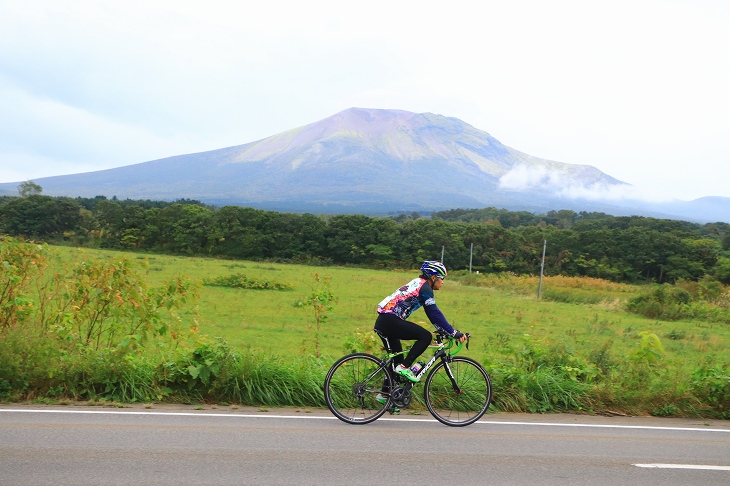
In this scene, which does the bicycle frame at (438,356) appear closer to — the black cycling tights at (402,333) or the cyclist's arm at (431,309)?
the black cycling tights at (402,333)

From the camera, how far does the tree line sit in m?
67.1

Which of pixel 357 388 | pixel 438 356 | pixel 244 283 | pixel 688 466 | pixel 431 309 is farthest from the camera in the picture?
pixel 244 283

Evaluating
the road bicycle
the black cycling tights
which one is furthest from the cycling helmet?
the road bicycle

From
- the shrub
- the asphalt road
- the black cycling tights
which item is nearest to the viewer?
the asphalt road

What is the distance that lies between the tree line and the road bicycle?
196 feet

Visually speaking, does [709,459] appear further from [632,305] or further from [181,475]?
[632,305]

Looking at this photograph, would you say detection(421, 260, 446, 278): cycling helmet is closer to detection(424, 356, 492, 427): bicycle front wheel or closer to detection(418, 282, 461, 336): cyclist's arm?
detection(418, 282, 461, 336): cyclist's arm

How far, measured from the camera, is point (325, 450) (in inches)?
221

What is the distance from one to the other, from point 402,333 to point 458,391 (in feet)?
3.60

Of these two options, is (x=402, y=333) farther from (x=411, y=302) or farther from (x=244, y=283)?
(x=244, y=283)

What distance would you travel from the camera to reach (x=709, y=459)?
600 centimetres

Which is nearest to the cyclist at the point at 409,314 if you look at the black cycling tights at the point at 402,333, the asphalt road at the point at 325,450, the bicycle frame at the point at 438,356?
the black cycling tights at the point at 402,333

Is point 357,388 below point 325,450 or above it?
above

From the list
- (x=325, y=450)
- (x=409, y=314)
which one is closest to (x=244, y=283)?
(x=409, y=314)
